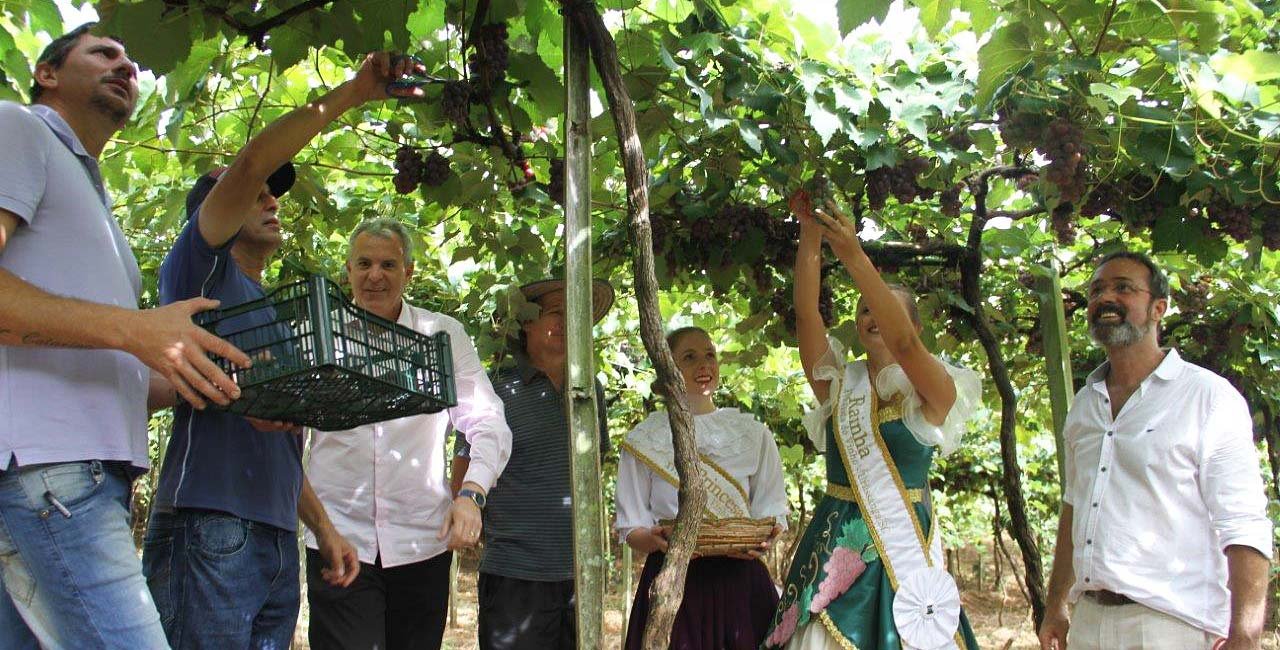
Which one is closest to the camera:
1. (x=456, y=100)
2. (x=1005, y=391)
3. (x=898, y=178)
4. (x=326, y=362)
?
(x=326, y=362)

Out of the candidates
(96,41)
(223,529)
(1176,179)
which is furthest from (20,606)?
(1176,179)

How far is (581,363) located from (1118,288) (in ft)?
6.86

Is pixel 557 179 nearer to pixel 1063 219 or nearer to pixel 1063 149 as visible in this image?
pixel 1063 149

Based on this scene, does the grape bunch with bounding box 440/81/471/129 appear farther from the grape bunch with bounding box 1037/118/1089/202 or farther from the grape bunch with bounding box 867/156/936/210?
the grape bunch with bounding box 1037/118/1089/202

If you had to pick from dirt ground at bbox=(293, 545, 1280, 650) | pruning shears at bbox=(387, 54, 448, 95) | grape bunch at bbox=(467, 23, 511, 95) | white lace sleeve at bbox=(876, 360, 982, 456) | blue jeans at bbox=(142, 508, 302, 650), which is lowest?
dirt ground at bbox=(293, 545, 1280, 650)

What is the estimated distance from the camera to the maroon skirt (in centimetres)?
362

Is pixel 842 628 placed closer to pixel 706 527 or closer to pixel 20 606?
pixel 706 527

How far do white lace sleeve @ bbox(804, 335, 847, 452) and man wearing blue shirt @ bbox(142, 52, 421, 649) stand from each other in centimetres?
176

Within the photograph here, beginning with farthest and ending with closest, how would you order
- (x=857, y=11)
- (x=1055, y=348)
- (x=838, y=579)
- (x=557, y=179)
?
(x=1055, y=348) < (x=557, y=179) < (x=838, y=579) < (x=857, y=11)

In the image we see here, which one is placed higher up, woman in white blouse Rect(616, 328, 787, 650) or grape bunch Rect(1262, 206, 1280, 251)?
grape bunch Rect(1262, 206, 1280, 251)

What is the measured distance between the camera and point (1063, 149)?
10.2 ft

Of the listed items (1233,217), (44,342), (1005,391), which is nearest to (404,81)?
(44,342)

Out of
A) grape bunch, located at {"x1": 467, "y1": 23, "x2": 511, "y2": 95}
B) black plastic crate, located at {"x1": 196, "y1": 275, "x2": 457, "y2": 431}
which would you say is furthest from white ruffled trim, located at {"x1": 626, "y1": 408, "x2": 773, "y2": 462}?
black plastic crate, located at {"x1": 196, "y1": 275, "x2": 457, "y2": 431}

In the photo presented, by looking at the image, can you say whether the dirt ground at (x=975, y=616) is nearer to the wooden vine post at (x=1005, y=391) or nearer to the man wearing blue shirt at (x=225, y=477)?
the wooden vine post at (x=1005, y=391)
